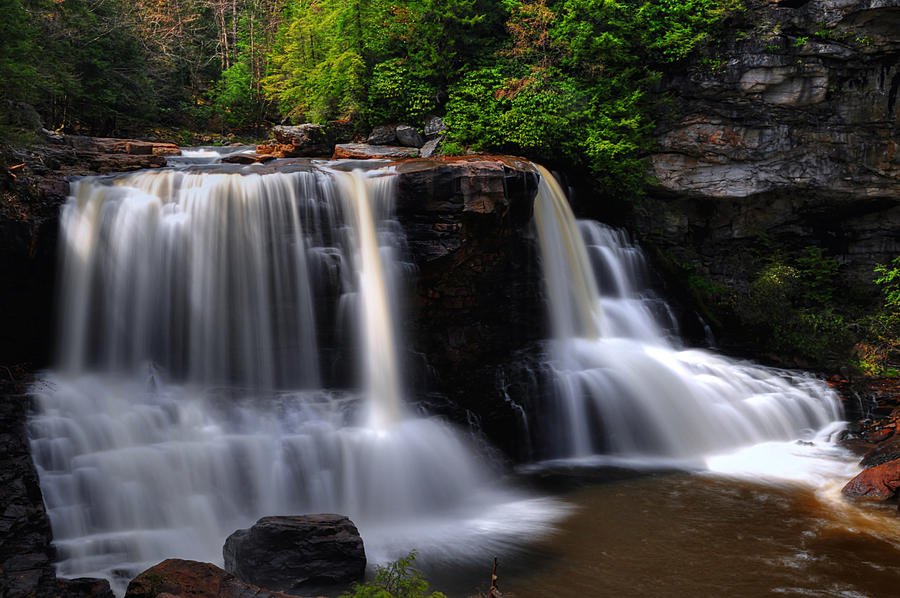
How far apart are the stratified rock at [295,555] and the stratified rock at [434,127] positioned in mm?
11113

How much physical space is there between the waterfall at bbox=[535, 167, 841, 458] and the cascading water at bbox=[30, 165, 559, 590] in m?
2.42

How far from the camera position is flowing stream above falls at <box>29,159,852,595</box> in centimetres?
637

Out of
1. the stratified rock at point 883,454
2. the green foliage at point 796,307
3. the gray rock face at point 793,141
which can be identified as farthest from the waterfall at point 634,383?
the gray rock face at point 793,141

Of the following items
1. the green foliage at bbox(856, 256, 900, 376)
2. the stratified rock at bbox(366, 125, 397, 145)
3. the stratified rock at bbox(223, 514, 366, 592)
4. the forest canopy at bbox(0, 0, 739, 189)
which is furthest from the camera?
the stratified rock at bbox(366, 125, 397, 145)

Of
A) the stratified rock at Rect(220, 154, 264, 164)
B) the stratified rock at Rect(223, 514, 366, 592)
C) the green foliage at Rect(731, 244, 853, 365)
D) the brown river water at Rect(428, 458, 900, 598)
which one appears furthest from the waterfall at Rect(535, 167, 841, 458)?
the stratified rock at Rect(220, 154, 264, 164)

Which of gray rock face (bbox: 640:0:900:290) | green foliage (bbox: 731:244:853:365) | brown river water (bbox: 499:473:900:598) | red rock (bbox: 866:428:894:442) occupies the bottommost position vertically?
brown river water (bbox: 499:473:900:598)

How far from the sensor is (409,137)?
1470cm

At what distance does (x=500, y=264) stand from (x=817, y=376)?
6681 mm

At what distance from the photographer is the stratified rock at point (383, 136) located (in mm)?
14789

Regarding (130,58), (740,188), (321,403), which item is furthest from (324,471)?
(130,58)

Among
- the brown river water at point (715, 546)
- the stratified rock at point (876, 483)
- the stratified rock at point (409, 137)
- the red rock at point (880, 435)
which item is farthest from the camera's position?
the stratified rock at point (409, 137)

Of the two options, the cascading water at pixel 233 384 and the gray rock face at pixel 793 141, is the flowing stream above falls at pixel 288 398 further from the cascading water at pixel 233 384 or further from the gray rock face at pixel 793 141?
the gray rock face at pixel 793 141

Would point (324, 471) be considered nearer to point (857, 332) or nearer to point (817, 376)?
point (817, 376)

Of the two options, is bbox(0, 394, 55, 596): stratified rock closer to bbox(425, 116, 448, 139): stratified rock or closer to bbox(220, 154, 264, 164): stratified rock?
bbox(220, 154, 264, 164): stratified rock
